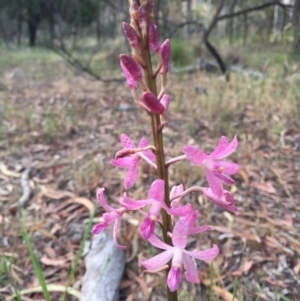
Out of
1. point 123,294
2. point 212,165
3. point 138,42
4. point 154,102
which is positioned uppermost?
point 138,42

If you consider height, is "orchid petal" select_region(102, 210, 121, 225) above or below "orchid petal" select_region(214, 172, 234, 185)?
below

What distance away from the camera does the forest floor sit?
85.0 inches

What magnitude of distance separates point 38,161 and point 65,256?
5.21ft

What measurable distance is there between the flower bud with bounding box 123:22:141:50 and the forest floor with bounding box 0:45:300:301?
0.94 meters

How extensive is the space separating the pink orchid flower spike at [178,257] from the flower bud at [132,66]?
0.38 metres

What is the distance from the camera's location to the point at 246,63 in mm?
11180

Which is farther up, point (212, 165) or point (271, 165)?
point (212, 165)

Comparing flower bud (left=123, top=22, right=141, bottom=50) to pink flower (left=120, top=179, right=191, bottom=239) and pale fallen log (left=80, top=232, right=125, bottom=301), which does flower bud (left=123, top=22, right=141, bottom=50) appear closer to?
pink flower (left=120, top=179, right=191, bottom=239)

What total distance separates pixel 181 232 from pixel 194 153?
19cm

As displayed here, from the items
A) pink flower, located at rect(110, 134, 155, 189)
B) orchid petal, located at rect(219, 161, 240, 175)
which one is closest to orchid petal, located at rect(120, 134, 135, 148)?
pink flower, located at rect(110, 134, 155, 189)

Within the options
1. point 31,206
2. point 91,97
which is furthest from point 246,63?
point 31,206

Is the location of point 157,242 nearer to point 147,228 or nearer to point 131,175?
point 147,228

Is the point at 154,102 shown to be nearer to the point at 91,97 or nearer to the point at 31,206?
the point at 31,206

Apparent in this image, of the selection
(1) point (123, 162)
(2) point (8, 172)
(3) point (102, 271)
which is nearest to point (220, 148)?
(1) point (123, 162)
